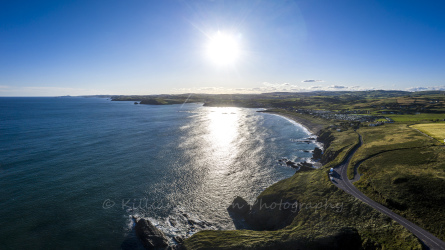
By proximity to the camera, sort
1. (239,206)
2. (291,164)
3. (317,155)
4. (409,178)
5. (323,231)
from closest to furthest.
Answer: (323,231), (409,178), (239,206), (291,164), (317,155)

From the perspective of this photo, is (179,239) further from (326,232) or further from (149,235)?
(326,232)

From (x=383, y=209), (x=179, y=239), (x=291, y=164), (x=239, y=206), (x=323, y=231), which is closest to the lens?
(x=323, y=231)

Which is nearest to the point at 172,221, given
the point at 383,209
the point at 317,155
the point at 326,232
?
the point at 326,232

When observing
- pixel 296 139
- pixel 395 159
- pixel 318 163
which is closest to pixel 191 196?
pixel 318 163

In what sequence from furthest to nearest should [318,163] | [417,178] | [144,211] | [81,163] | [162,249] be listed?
[318,163], [81,163], [144,211], [417,178], [162,249]

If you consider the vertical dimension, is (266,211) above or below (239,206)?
above

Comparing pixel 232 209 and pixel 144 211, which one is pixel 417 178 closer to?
pixel 232 209

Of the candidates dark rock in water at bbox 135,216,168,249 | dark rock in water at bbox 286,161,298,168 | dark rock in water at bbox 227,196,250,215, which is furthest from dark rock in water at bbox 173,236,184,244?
dark rock in water at bbox 286,161,298,168
